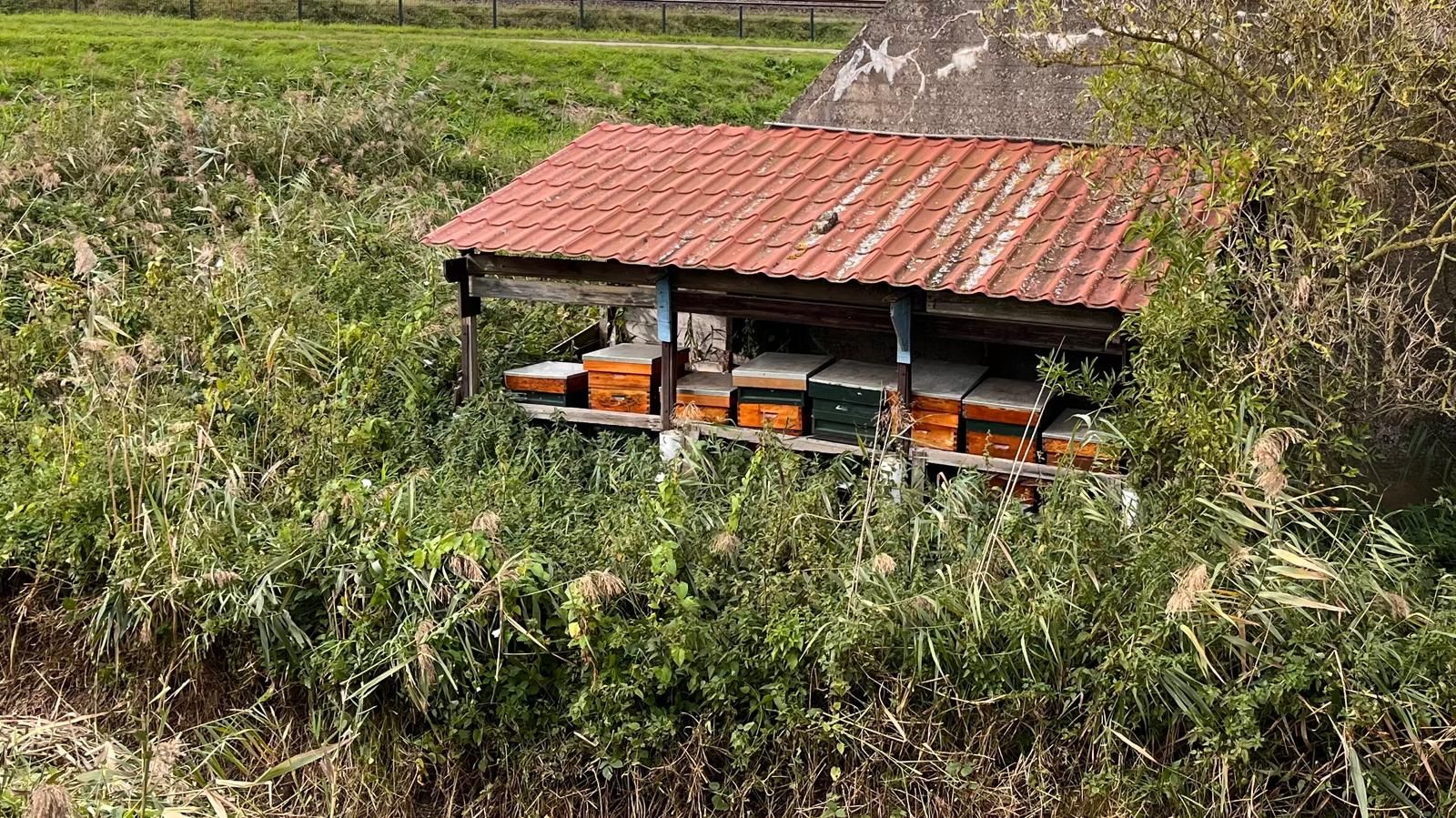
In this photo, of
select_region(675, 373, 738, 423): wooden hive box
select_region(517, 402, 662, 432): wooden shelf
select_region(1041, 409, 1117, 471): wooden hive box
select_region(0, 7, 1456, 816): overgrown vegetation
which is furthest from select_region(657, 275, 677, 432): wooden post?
select_region(1041, 409, 1117, 471): wooden hive box

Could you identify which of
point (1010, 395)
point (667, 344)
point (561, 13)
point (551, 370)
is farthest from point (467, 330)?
point (561, 13)

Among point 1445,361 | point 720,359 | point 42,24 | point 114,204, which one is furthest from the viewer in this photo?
point 42,24

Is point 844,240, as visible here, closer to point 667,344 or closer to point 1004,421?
point 667,344

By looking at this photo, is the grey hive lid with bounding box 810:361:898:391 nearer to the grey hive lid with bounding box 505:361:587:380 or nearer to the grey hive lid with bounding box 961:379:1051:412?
the grey hive lid with bounding box 961:379:1051:412

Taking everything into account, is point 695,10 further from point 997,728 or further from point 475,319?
point 997,728

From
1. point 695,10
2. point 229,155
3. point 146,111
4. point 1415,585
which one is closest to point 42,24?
point 146,111

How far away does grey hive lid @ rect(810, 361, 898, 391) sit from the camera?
9047 mm

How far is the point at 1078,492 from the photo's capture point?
7.77 metres

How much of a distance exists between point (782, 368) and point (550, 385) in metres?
1.82

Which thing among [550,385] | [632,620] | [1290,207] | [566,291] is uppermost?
[1290,207]

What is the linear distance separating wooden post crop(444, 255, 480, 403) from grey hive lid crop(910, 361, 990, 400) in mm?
3398

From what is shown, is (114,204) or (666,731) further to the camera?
(114,204)

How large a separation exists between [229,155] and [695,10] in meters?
16.9

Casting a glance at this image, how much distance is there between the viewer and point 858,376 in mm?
9312
